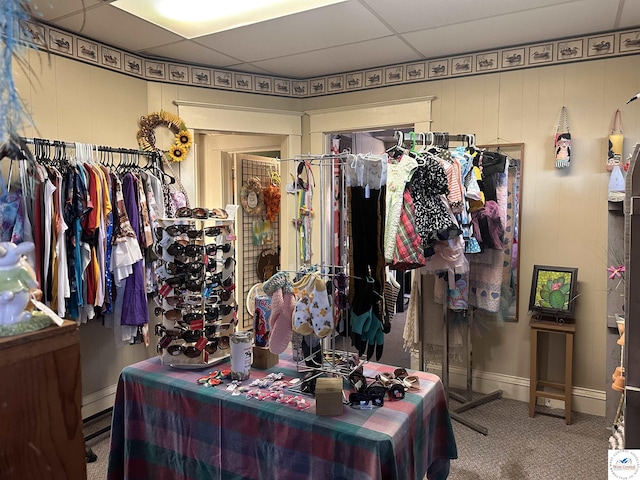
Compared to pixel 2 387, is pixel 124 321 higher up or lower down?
lower down

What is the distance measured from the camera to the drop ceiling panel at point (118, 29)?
277 centimetres

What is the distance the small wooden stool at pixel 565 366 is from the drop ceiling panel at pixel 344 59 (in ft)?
7.17

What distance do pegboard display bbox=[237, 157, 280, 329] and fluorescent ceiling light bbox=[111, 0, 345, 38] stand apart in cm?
220

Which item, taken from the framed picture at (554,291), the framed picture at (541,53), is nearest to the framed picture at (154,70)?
the framed picture at (541,53)

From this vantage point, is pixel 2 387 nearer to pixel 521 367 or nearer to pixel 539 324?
pixel 539 324

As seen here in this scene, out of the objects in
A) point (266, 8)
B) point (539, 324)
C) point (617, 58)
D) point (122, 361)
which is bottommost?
point (122, 361)

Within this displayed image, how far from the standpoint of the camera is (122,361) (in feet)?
11.7

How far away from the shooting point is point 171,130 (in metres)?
3.73

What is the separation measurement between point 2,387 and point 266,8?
8.89ft

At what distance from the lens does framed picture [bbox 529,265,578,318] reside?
323 cm

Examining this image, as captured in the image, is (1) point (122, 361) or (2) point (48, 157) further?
(1) point (122, 361)

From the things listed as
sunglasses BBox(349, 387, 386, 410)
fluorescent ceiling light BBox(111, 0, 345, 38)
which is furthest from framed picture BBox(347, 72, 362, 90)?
sunglasses BBox(349, 387, 386, 410)

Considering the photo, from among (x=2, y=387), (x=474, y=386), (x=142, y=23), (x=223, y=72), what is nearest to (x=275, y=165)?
(x=223, y=72)

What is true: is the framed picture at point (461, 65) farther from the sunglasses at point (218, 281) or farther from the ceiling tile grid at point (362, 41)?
the sunglasses at point (218, 281)
